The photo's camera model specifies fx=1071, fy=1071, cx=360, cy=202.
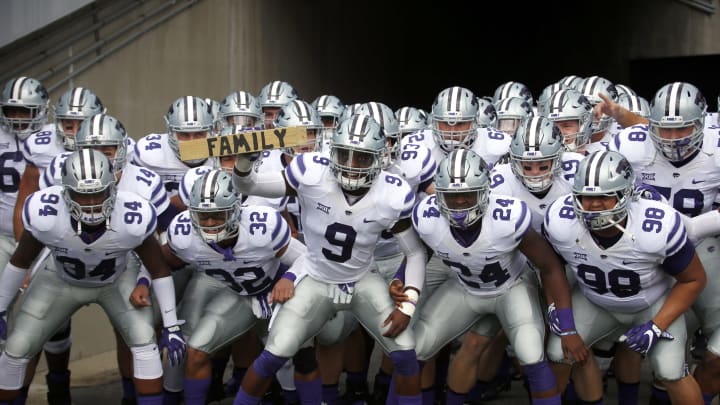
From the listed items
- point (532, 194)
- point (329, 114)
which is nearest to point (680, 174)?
point (532, 194)

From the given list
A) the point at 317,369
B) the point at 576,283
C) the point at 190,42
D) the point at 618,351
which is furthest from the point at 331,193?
the point at 190,42

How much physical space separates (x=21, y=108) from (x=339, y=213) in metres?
2.93

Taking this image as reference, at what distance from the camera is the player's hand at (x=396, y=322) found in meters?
6.13

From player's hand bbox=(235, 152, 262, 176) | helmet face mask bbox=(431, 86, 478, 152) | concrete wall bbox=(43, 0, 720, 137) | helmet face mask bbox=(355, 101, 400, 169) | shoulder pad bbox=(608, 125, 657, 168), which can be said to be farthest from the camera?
concrete wall bbox=(43, 0, 720, 137)

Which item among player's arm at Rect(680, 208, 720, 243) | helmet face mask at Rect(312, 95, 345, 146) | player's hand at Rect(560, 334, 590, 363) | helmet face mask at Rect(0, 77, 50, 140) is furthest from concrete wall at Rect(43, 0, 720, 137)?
player's arm at Rect(680, 208, 720, 243)

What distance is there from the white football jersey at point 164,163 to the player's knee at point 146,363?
66.0 inches

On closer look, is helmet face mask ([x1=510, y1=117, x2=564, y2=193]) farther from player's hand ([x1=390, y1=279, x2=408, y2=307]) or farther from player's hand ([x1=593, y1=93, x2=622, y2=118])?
player's hand ([x1=390, y1=279, x2=408, y2=307])

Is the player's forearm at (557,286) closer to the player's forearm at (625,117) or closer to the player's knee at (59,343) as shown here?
the player's forearm at (625,117)

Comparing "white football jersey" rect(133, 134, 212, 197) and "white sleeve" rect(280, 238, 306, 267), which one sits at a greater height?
"white football jersey" rect(133, 134, 212, 197)

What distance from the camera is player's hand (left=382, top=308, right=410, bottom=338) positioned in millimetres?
6133

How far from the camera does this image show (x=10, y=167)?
7.77m

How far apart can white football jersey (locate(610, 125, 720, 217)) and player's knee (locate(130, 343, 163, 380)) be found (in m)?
3.22

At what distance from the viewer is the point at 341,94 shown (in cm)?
1362

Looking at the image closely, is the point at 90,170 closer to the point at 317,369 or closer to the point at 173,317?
the point at 173,317
